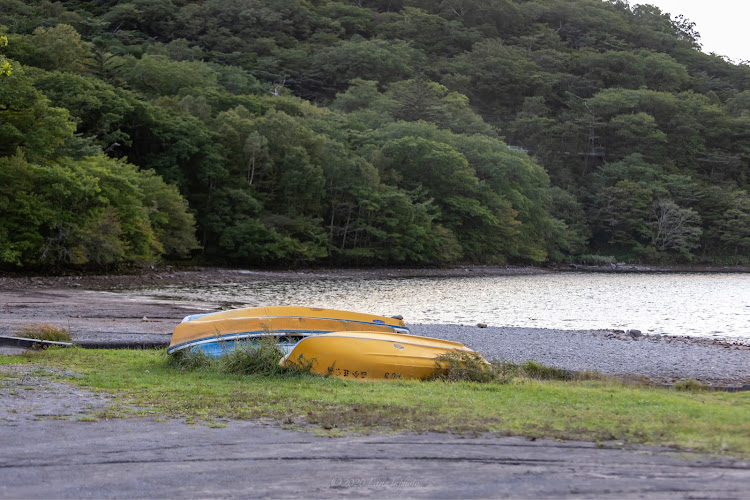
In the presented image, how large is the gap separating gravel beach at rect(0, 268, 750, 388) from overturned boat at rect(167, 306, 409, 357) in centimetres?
506

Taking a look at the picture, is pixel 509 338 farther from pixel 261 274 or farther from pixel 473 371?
pixel 261 274

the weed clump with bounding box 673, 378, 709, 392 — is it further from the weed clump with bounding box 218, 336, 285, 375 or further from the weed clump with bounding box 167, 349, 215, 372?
the weed clump with bounding box 167, 349, 215, 372

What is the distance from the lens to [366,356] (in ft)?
44.1

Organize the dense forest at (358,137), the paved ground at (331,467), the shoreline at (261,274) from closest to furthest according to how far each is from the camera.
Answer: the paved ground at (331,467) < the shoreline at (261,274) < the dense forest at (358,137)

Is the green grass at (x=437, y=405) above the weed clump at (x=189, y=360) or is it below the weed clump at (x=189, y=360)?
above

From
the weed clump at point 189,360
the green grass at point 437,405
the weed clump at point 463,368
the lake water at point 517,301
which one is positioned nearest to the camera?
the green grass at point 437,405

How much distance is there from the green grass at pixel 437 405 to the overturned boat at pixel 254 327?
793 millimetres

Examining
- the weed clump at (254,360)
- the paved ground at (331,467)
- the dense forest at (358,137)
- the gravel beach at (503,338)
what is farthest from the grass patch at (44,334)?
the dense forest at (358,137)

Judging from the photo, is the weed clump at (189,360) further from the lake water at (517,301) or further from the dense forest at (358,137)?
the lake water at (517,301)

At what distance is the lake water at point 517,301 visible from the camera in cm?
3180

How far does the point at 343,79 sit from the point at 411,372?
103540mm

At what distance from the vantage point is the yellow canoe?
1305 centimetres

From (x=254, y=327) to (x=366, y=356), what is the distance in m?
2.46

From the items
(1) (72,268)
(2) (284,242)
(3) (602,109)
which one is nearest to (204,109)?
(2) (284,242)
